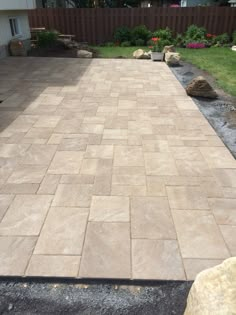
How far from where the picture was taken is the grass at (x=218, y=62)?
27.2ft

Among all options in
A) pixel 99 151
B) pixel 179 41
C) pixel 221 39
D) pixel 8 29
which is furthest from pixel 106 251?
pixel 221 39

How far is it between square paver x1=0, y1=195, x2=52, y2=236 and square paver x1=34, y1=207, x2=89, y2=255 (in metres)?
0.09

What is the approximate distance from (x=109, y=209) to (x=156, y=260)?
841 mm

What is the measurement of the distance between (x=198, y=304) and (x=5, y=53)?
40.8ft

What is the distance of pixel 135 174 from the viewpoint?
3854 mm

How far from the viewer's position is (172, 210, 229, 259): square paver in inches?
104

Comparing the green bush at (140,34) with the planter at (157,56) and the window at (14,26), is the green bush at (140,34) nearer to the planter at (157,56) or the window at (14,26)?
the planter at (157,56)

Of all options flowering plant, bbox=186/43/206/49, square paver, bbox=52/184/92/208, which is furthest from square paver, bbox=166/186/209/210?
flowering plant, bbox=186/43/206/49

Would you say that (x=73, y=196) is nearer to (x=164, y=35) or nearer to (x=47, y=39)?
(x=47, y=39)

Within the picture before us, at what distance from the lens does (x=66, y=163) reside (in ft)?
13.5

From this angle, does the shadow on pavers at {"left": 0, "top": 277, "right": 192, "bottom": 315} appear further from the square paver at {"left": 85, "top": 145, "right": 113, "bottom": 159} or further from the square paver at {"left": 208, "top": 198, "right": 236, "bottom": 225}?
the square paver at {"left": 85, "top": 145, "right": 113, "bottom": 159}

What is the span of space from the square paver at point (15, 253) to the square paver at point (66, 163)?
126 cm

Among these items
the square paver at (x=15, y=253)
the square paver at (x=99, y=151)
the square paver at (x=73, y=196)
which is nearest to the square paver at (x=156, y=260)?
the square paver at (x=73, y=196)

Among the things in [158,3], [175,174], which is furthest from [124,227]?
[158,3]
